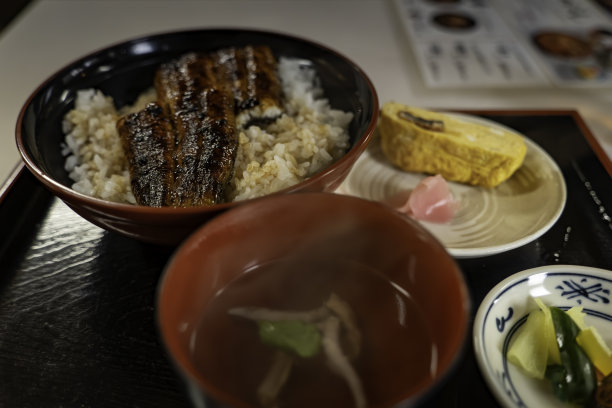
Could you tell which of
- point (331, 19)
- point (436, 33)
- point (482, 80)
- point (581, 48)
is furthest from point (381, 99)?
point (581, 48)

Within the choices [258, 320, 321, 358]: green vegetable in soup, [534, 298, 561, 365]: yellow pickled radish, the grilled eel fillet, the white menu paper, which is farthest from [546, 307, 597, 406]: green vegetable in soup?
the white menu paper

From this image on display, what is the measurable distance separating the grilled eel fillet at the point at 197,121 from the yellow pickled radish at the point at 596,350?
733 millimetres

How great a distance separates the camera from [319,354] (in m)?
0.78

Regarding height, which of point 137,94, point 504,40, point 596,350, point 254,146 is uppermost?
point 137,94

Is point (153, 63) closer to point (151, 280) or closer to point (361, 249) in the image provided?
point (151, 280)

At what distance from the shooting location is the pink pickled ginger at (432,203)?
4.23 ft

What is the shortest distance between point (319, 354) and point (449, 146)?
2.64 feet

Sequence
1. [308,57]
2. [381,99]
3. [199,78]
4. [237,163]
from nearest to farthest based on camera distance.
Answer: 1. [237,163]
2. [199,78]
3. [308,57]
4. [381,99]

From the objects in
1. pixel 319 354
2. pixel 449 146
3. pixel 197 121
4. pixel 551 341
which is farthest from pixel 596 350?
pixel 197 121

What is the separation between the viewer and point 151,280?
1.13 metres

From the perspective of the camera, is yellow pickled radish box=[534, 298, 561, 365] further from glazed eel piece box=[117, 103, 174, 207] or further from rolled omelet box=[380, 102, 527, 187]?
glazed eel piece box=[117, 103, 174, 207]

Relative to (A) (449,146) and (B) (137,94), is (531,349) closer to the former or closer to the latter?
(A) (449,146)

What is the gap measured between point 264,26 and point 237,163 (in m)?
1.49

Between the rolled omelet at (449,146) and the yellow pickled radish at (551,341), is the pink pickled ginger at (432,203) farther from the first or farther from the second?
the yellow pickled radish at (551,341)
